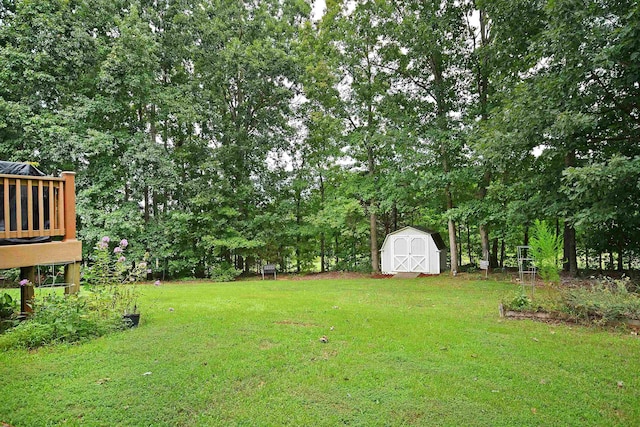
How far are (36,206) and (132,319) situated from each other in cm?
185

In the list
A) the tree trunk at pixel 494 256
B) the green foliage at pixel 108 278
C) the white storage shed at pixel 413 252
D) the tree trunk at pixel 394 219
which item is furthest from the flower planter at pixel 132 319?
the tree trunk at pixel 494 256

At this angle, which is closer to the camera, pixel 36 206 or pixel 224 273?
pixel 36 206

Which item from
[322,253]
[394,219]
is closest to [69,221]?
[322,253]

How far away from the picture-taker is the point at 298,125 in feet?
51.3

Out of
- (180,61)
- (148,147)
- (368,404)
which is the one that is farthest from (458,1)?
(368,404)

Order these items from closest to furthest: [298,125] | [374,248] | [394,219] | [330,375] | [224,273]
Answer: [330,375] < [224,273] < [374,248] < [298,125] < [394,219]

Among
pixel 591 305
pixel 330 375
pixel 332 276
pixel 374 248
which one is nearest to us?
pixel 330 375

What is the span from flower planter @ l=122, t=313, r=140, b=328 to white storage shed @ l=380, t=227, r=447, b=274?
9873 mm

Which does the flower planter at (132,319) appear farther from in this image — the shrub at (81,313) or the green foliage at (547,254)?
the green foliage at (547,254)

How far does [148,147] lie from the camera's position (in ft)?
42.2

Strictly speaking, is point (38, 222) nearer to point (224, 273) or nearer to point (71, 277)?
point (71, 277)

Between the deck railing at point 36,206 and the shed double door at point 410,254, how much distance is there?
10.7m

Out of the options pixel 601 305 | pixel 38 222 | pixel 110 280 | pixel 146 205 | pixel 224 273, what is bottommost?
pixel 224 273

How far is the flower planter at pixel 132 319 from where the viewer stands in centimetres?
484
